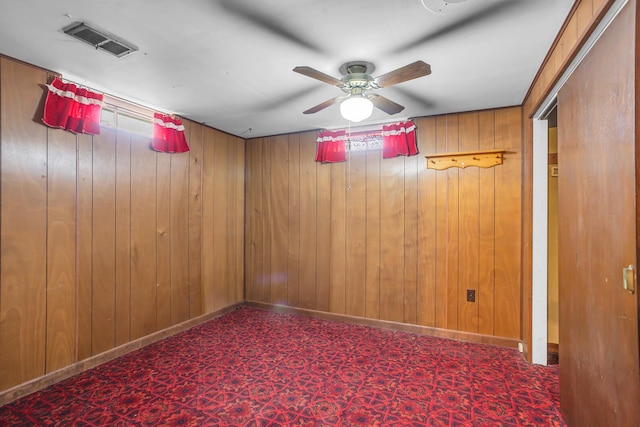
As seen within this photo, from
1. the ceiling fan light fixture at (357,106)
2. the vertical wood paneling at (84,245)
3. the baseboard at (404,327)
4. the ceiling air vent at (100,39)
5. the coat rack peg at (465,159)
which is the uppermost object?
the ceiling air vent at (100,39)

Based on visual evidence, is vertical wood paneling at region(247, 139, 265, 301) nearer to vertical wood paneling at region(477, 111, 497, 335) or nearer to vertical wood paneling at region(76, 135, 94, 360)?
vertical wood paneling at region(76, 135, 94, 360)

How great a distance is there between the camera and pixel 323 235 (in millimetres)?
4102

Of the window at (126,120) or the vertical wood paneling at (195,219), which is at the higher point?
the window at (126,120)

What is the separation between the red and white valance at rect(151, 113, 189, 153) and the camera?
129 inches

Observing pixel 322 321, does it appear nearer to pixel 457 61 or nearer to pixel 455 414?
pixel 455 414

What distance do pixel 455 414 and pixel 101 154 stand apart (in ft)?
11.6

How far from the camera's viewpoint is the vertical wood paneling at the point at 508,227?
319 cm

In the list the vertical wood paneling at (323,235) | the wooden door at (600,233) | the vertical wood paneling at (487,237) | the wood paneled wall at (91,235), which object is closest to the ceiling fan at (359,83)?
the wooden door at (600,233)

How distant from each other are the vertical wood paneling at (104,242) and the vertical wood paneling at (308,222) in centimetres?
215

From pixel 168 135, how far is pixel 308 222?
197 centimetres

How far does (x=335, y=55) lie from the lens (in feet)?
7.05

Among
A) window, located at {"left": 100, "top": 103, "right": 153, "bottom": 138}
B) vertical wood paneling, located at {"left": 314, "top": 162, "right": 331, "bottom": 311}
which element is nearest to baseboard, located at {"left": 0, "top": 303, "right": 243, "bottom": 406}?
vertical wood paneling, located at {"left": 314, "top": 162, "right": 331, "bottom": 311}

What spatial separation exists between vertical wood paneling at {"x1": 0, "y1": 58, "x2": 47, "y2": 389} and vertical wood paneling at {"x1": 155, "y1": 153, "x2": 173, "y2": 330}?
101 centimetres

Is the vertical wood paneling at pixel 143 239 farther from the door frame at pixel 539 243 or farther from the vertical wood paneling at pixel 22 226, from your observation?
the door frame at pixel 539 243
